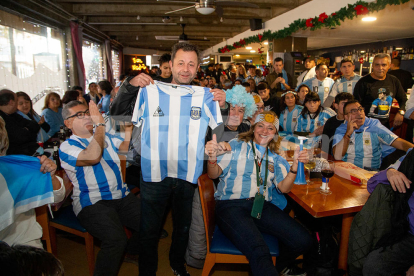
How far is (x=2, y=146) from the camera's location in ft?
5.19

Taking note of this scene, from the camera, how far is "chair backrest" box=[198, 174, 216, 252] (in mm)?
1838

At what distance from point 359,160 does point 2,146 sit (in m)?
3.02

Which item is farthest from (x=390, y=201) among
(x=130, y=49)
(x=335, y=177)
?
(x=130, y=49)

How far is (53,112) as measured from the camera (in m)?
4.42

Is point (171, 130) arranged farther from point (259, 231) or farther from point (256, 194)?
point (259, 231)

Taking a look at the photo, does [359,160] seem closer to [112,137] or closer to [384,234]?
[384,234]

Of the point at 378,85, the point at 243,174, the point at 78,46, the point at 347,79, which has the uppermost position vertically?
the point at 78,46

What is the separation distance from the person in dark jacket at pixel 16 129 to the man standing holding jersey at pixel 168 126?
5.10 feet

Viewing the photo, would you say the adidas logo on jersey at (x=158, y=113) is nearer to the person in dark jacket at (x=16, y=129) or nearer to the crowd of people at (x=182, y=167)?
the crowd of people at (x=182, y=167)

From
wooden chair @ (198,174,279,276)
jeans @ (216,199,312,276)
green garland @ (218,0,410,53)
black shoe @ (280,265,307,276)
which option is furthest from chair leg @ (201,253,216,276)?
green garland @ (218,0,410,53)

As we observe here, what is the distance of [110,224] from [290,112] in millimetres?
3219

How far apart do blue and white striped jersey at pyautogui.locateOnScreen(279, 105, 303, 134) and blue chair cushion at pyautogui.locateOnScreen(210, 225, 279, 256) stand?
7.84 feet

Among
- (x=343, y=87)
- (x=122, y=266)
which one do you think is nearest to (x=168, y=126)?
(x=122, y=266)

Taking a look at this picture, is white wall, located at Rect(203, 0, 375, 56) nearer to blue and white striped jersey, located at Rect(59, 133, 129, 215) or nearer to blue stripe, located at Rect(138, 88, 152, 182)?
blue stripe, located at Rect(138, 88, 152, 182)
